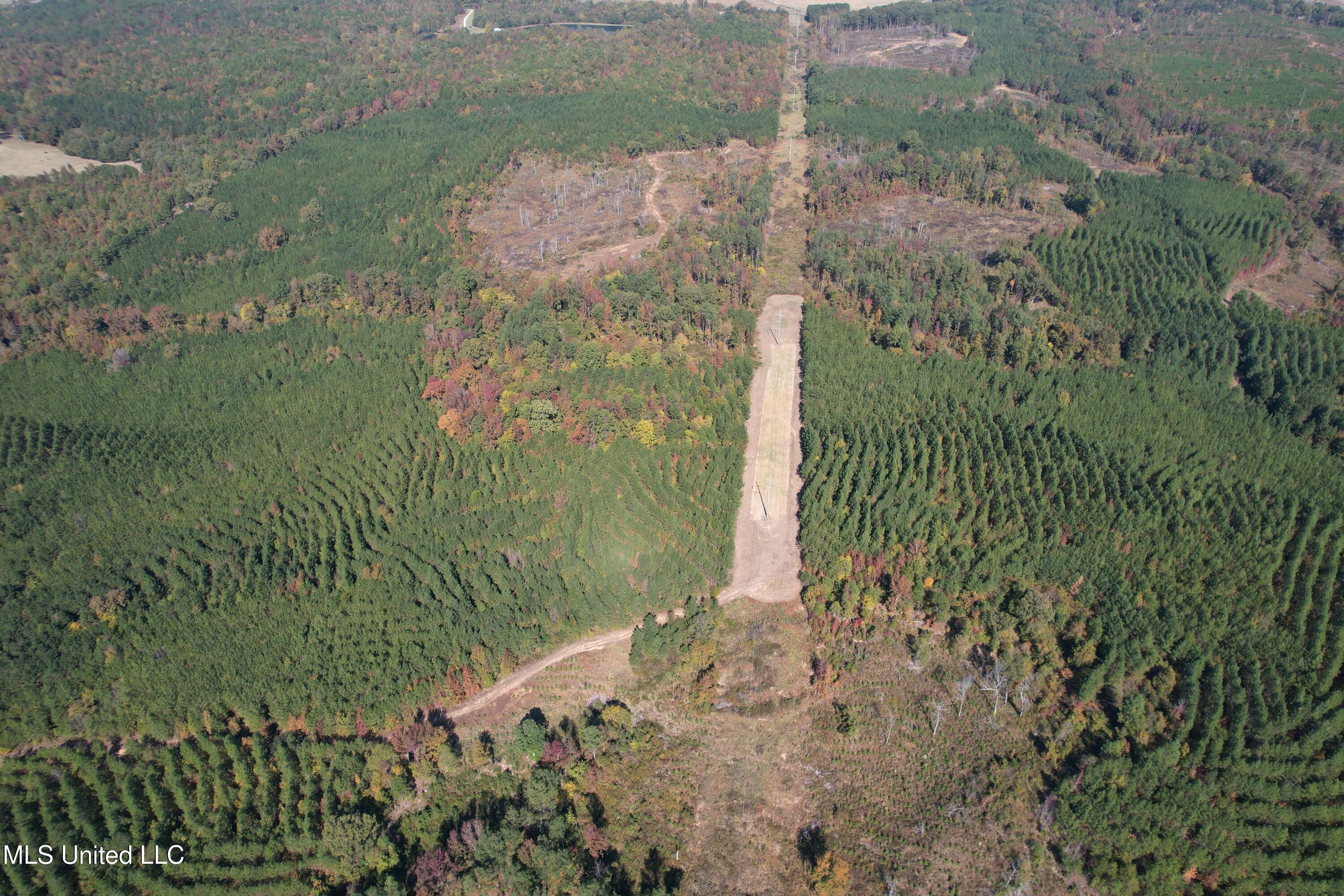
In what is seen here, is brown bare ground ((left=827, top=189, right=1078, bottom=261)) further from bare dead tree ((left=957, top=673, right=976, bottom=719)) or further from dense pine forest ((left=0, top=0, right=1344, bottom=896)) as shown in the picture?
bare dead tree ((left=957, top=673, right=976, bottom=719))

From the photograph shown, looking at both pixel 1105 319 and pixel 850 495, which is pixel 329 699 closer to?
pixel 850 495

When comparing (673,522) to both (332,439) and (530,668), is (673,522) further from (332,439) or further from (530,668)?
(332,439)

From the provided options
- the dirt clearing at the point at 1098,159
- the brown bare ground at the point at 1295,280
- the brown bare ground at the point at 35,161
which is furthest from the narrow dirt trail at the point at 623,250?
the brown bare ground at the point at 35,161

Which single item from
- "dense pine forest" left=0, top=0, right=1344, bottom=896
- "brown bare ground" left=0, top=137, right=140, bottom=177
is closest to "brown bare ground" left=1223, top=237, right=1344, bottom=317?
"dense pine forest" left=0, top=0, right=1344, bottom=896

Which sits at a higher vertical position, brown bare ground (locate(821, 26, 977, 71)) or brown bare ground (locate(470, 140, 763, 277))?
brown bare ground (locate(821, 26, 977, 71))

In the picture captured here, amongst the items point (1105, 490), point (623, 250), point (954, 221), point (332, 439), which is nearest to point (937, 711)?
point (1105, 490)

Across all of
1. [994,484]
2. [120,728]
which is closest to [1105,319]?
[994,484]
